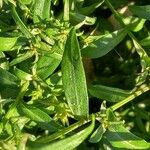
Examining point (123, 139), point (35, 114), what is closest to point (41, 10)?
point (35, 114)

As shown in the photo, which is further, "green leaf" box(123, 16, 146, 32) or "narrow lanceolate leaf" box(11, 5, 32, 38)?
"green leaf" box(123, 16, 146, 32)

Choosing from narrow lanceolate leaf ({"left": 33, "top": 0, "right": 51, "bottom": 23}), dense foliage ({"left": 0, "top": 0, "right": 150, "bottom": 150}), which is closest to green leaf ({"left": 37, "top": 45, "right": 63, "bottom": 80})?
dense foliage ({"left": 0, "top": 0, "right": 150, "bottom": 150})

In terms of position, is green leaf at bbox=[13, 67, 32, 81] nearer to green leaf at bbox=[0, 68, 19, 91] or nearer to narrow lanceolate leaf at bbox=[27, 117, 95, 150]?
green leaf at bbox=[0, 68, 19, 91]

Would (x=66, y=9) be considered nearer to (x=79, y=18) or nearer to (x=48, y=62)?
(x=79, y=18)

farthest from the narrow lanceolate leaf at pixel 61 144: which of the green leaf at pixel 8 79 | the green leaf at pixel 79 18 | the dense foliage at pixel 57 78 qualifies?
the green leaf at pixel 79 18

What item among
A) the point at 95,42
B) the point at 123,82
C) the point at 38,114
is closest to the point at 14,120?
the point at 38,114

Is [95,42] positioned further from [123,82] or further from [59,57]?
[123,82]
